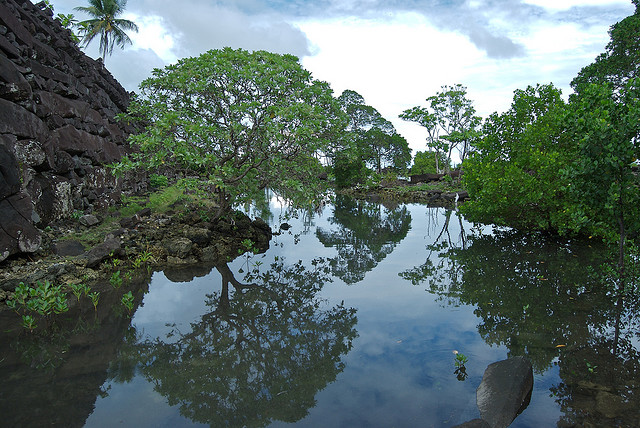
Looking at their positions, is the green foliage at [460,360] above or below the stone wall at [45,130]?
below

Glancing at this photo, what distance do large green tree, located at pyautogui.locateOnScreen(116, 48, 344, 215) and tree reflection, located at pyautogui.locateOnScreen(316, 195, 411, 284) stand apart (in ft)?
8.93

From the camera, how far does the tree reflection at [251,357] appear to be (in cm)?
490

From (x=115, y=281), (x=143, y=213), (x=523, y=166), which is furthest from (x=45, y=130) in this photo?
(x=523, y=166)

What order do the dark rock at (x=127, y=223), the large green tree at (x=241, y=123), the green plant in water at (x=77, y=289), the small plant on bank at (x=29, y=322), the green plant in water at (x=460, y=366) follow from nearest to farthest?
the green plant in water at (x=460, y=366) < the small plant on bank at (x=29, y=322) < the green plant in water at (x=77, y=289) < the large green tree at (x=241, y=123) < the dark rock at (x=127, y=223)

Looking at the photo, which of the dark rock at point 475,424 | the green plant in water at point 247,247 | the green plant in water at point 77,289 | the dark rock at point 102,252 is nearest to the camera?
the dark rock at point 475,424

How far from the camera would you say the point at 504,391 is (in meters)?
4.76

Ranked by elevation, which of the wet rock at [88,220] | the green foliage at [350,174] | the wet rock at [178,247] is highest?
the green foliage at [350,174]

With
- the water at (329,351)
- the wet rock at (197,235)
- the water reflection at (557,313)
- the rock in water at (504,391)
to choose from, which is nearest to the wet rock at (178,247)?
the wet rock at (197,235)

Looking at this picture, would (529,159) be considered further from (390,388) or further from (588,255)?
(390,388)

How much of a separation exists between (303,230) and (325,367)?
45.2ft

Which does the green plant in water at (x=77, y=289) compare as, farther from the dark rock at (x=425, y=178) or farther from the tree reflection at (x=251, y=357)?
the dark rock at (x=425, y=178)

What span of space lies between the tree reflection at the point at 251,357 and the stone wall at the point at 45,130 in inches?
205

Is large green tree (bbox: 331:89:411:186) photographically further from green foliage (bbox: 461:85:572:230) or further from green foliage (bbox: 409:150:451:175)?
green foliage (bbox: 461:85:572:230)

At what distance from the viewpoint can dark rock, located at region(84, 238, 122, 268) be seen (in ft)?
33.1
